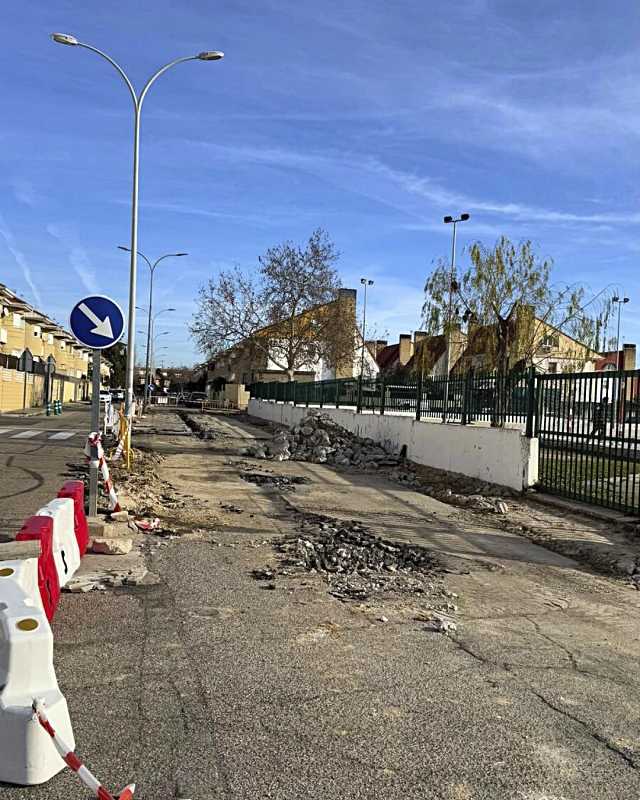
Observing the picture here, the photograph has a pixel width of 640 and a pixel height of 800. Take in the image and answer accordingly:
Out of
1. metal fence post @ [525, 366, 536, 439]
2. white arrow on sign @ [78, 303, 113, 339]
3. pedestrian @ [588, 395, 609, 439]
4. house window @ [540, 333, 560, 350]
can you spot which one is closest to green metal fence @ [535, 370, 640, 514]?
pedestrian @ [588, 395, 609, 439]

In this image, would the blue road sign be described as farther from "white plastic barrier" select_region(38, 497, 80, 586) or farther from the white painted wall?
the white painted wall

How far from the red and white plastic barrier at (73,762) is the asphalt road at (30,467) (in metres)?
5.53

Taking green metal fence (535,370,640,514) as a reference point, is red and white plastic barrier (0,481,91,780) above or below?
below

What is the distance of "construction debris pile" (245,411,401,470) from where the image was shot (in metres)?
20.3

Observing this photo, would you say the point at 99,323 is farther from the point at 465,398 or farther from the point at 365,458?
the point at 365,458

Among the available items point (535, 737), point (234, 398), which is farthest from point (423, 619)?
point (234, 398)

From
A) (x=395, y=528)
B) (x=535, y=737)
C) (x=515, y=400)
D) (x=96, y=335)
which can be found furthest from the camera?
(x=515, y=400)

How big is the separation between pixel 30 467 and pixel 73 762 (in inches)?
526

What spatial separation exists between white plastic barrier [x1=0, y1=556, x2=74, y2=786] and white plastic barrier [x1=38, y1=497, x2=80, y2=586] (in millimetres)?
2186

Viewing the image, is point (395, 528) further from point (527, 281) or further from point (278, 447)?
point (527, 281)

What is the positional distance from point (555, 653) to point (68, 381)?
280 ft

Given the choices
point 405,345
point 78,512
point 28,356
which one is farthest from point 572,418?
point 405,345

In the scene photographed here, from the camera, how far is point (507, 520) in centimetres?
1136

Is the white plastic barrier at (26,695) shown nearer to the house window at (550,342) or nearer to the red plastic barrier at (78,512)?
Answer: the red plastic barrier at (78,512)
